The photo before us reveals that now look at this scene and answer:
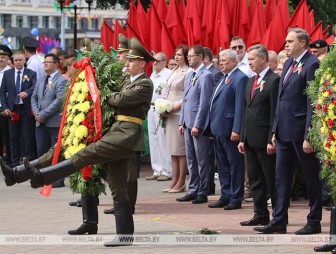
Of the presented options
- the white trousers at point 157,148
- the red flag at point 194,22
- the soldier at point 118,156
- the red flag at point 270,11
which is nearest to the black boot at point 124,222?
the soldier at point 118,156

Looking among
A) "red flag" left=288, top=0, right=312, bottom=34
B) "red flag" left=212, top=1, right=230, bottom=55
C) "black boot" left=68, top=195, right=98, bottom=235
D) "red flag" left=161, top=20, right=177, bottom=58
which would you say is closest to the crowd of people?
"black boot" left=68, top=195, right=98, bottom=235

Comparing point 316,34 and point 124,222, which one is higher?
point 316,34

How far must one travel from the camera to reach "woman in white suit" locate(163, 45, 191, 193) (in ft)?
51.0

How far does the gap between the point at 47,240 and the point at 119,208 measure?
0.88 meters

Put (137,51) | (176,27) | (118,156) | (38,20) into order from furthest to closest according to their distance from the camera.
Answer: (38,20) → (176,27) → (137,51) → (118,156)

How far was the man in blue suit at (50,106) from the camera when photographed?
55.7 ft

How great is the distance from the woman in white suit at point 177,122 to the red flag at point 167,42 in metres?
3.36

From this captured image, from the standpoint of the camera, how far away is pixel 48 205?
46.6ft

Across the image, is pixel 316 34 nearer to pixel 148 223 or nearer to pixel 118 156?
pixel 148 223

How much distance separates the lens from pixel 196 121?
1443 centimetres

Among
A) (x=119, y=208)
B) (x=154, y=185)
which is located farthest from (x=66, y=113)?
(x=154, y=185)

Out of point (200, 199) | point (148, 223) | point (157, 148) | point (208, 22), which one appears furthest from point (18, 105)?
point (148, 223)

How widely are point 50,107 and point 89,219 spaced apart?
5936 mm

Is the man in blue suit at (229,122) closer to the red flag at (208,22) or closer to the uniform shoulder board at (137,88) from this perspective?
the uniform shoulder board at (137,88)
